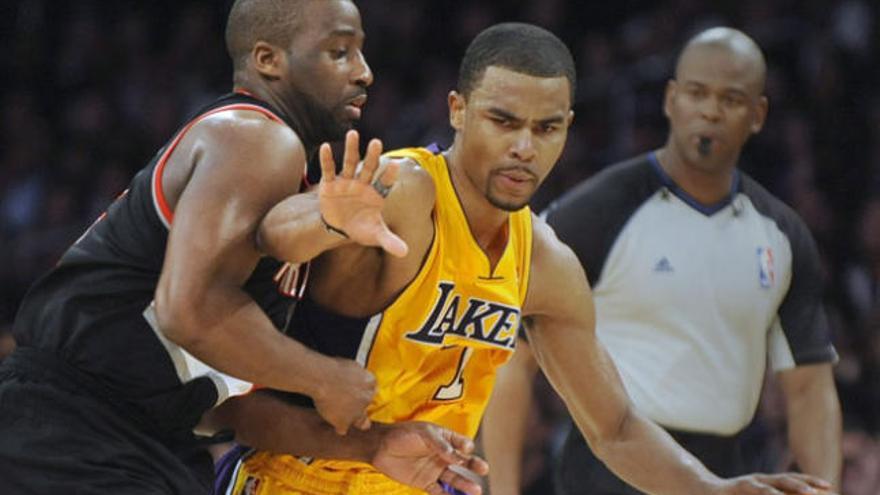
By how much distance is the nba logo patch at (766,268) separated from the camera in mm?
5309

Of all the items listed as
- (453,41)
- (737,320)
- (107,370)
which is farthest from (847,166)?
(107,370)

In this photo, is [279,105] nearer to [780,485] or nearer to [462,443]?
[462,443]

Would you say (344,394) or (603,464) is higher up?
(344,394)

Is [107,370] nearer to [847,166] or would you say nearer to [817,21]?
[847,166]

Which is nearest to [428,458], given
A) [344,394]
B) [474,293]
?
[344,394]

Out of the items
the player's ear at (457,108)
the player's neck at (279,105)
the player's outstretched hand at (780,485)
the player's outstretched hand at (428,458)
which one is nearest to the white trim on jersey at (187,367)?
the player's outstretched hand at (428,458)

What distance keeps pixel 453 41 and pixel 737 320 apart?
19.6ft

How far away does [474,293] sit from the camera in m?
3.96

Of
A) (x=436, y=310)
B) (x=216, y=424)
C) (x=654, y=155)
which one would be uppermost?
(x=654, y=155)

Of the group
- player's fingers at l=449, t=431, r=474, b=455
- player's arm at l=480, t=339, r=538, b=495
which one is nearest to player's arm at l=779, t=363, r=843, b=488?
player's arm at l=480, t=339, r=538, b=495

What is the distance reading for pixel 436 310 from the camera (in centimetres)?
389

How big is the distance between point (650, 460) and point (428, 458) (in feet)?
2.99

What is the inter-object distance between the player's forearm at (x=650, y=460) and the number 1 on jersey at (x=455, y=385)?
522 mm

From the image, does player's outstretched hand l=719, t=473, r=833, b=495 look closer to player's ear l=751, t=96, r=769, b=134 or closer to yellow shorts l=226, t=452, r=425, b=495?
yellow shorts l=226, t=452, r=425, b=495
